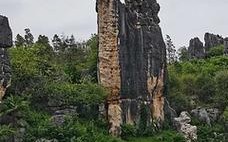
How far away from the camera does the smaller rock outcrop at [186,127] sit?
1385 inches

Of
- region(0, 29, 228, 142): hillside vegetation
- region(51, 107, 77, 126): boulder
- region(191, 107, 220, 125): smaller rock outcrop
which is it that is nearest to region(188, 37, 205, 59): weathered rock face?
region(0, 29, 228, 142): hillside vegetation

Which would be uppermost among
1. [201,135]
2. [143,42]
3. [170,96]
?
[143,42]

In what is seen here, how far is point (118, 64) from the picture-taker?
32594 millimetres

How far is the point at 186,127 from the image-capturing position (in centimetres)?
3572

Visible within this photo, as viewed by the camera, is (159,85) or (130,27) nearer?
(130,27)

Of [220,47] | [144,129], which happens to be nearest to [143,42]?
[144,129]

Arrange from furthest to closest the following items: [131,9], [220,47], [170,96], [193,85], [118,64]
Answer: [220,47], [193,85], [170,96], [131,9], [118,64]

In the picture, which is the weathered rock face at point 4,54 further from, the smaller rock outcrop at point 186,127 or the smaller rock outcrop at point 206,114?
the smaller rock outcrop at point 206,114

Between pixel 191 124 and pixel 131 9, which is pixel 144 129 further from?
pixel 131 9

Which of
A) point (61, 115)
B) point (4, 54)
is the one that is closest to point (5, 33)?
point (4, 54)

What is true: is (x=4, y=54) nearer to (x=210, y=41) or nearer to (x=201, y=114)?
(x=201, y=114)

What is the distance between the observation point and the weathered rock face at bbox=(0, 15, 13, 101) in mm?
28656

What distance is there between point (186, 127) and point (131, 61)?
5.14 m

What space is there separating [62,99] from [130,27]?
20.1ft
